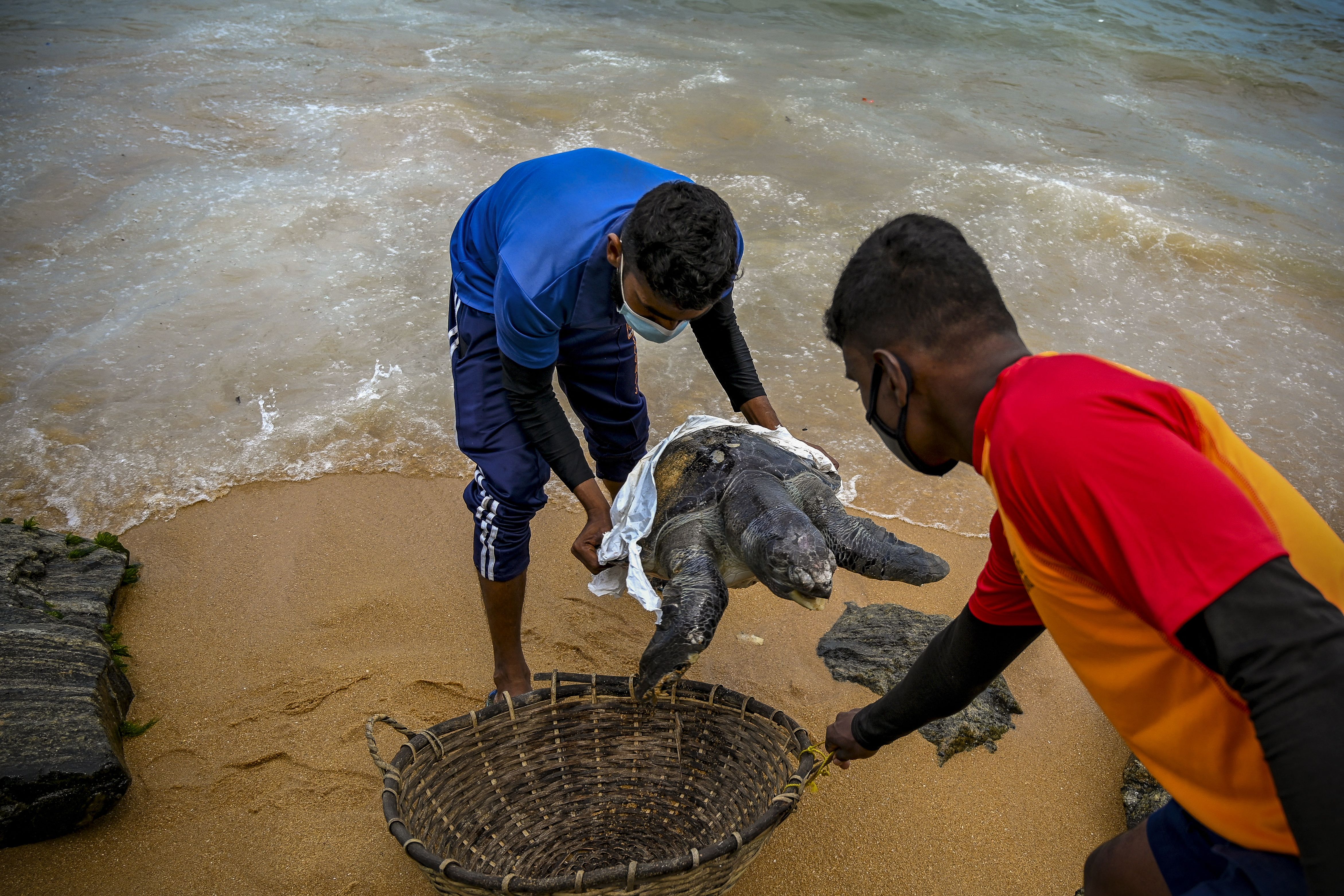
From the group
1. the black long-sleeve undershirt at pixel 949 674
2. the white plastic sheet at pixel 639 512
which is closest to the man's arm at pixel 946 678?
the black long-sleeve undershirt at pixel 949 674

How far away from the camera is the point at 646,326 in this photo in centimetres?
212

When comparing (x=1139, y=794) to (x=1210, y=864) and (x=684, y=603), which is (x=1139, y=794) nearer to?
(x=1210, y=864)

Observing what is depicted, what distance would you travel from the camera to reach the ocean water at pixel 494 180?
3.75m

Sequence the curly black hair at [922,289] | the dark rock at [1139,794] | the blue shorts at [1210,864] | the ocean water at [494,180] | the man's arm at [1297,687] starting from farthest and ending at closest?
the ocean water at [494,180], the dark rock at [1139,794], the curly black hair at [922,289], the blue shorts at [1210,864], the man's arm at [1297,687]

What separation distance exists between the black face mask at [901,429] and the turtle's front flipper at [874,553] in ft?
1.87

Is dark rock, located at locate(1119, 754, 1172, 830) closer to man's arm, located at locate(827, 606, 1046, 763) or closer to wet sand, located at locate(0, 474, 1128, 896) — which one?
wet sand, located at locate(0, 474, 1128, 896)

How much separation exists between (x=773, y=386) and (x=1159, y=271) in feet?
9.05

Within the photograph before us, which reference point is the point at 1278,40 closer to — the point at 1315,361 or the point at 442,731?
the point at 1315,361

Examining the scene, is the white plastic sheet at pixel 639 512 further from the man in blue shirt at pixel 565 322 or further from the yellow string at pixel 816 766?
the yellow string at pixel 816 766

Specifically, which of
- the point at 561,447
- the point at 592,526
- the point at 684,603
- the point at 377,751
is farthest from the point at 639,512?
the point at 377,751

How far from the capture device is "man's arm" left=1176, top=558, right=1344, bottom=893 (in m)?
0.86

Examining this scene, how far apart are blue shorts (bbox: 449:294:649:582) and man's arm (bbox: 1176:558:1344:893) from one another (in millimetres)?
1624

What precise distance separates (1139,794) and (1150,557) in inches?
68.4

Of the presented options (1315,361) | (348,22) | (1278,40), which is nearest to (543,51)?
(348,22)
